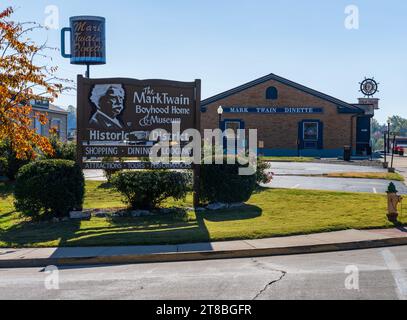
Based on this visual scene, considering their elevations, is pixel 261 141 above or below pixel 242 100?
below

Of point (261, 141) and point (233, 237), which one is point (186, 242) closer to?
point (233, 237)

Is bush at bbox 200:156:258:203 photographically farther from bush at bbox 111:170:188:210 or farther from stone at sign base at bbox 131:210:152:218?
stone at sign base at bbox 131:210:152:218

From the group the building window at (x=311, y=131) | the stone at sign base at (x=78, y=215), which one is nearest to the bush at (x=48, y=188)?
the stone at sign base at (x=78, y=215)

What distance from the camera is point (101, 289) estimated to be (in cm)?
834

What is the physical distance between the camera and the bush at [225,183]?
16750mm

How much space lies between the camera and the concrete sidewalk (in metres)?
10.8

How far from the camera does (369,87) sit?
60188 millimetres

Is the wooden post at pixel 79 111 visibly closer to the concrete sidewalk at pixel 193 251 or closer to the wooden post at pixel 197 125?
→ the wooden post at pixel 197 125

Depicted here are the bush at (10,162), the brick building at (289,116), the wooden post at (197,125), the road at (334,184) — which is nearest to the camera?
the wooden post at (197,125)

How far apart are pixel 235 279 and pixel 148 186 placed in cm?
746

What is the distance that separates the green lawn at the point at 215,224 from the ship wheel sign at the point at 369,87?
43820mm

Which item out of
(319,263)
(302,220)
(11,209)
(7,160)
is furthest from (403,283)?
(7,160)

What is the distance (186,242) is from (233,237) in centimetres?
105

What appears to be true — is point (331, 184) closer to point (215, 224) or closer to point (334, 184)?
point (334, 184)
